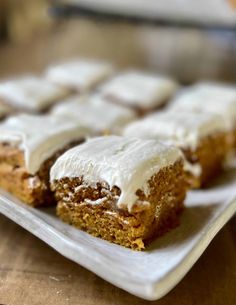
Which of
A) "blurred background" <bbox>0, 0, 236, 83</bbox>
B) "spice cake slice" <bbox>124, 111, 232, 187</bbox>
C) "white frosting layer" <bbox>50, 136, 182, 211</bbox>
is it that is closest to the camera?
"white frosting layer" <bbox>50, 136, 182, 211</bbox>

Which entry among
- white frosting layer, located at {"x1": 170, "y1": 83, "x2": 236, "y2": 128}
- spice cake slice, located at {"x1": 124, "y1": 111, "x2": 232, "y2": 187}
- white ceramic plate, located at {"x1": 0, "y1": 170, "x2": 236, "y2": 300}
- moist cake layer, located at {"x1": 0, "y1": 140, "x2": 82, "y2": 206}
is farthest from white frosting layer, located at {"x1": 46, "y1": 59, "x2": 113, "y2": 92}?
white ceramic plate, located at {"x1": 0, "y1": 170, "x2": 236, "y2": 300}

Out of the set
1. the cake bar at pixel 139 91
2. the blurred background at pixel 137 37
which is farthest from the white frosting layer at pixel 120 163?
the blurred background at pixel 137 37

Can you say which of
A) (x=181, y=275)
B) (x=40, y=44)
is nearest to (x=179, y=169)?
(x=181, y=275)

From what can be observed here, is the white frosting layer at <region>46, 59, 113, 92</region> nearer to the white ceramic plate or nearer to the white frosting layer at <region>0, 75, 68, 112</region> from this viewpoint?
the white frosting layer at <region>0, 75, 68, 112</region>

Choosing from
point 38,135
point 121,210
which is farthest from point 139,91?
point 121,210

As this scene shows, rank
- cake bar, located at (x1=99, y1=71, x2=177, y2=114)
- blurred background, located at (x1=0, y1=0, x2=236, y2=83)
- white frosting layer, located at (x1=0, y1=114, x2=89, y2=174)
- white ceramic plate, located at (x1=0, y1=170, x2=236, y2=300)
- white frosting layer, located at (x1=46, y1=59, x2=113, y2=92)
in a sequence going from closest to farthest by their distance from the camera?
white ceramic plate, located at (x1=0, y1=170, x2=236, y2=300), white frosting layer, located at (x1=0, y1=114, x2=89, y2=174), cake bar, located at (x1=99, y1=71, x2=177, y2=114), white frosting layer, located at (x1=46, y1=59, x2=113, y2=92), blurred background, located at (x1=0, y1=0, x2=236, y2=83)

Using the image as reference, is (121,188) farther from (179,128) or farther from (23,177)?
(179,128)
